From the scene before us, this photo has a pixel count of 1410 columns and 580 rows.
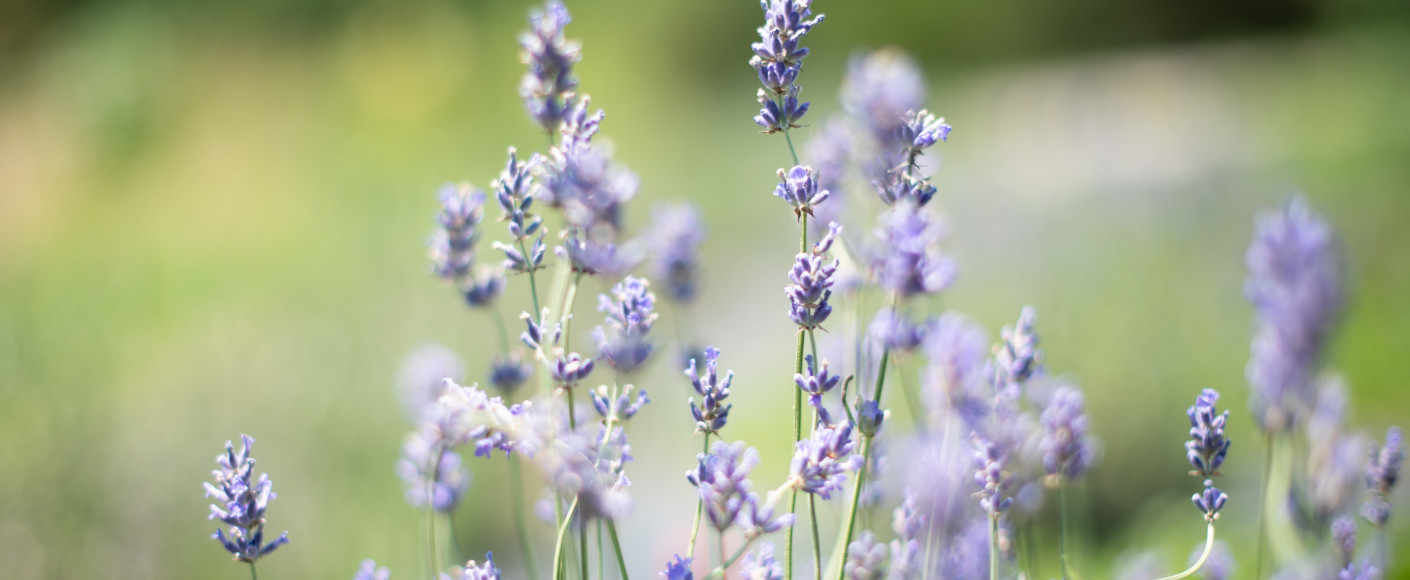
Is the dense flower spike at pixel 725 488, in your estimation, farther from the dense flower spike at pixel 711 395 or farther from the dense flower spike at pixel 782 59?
the dense flower spike at pixel 782 59

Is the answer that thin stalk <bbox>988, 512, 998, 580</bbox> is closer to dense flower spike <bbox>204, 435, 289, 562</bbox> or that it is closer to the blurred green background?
the blurred green background

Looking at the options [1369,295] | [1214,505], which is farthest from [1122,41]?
[1214,505]

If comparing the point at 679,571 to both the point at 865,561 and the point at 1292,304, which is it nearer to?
the point at 865,561

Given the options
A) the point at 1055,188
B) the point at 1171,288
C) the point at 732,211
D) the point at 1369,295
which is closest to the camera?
the point at 1171,288

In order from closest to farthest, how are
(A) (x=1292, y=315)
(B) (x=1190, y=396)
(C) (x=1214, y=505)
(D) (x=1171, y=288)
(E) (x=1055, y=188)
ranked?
(A) (x=1292, y=315) → (C) (x=1214, y=505) → (B) (x=1190, y=396) → (D) (x=1171, y=288) → (E) (x=1055, y=188)

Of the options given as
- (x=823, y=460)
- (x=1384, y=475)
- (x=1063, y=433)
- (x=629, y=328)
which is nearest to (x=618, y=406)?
(x=629, y=328)

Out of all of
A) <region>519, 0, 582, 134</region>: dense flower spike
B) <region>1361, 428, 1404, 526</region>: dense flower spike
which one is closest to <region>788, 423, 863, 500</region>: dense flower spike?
<region>519, 0, 582, 134</region>: dense flower spike

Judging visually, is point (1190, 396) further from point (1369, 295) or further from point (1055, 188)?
point (1055, 188)
